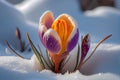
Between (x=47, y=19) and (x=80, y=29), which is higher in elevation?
(x=47, y=19)

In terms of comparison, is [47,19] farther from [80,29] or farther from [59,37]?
[80,29]

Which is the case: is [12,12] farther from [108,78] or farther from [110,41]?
[108,78]

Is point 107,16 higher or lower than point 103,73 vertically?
lower

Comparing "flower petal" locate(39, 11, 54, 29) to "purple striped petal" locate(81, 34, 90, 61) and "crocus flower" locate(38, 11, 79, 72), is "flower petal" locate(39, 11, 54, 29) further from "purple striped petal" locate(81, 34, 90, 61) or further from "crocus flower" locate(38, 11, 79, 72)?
"purple striped petal" locate(81, 34, 90, 61)

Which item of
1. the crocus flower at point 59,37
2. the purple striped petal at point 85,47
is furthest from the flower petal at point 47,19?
the purple striped petal at point 85,47

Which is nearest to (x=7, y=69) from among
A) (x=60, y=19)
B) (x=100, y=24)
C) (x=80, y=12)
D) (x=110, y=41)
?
(x=60, y=19)

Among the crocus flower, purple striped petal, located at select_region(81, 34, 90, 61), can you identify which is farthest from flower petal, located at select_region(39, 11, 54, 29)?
purple striped petal, located at select_region(81, 34, 90, 61)

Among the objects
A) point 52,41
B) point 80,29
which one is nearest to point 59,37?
point 52,41
